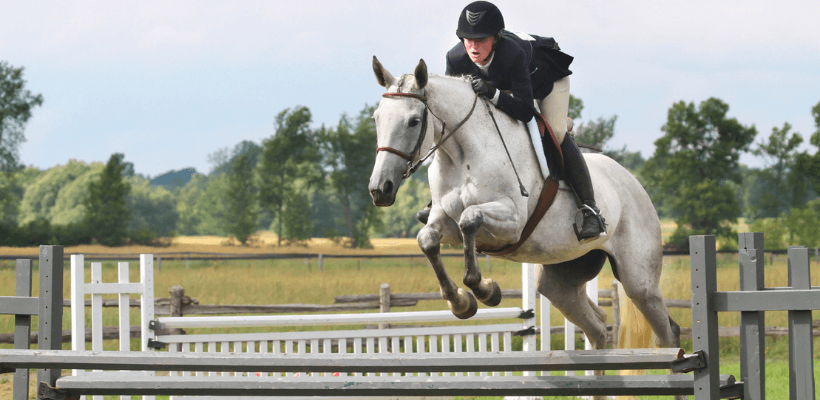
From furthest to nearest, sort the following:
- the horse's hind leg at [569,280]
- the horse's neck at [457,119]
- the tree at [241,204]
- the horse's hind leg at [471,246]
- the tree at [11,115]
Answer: the tree at [241,204] → the tree at [11,115] → the horse's hind leg at [569,280] → the horse's neck at [457,119] → the horse's hind leg at [471,246]

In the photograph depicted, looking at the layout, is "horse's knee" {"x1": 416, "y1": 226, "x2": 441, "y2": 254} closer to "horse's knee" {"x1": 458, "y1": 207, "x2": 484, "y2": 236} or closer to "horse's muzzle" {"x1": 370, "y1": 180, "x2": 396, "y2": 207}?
"horse's knee" {"x1": 458, "y1": 207, "x2": 484, "y2": 236}

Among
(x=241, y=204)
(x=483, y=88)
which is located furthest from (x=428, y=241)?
(x=241, y=204)

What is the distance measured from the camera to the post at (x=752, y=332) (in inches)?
104

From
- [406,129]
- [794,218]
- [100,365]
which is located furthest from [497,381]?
[794,218]

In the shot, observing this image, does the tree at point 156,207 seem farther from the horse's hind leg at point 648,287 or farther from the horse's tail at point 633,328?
the horse's hind leg at point 648,287

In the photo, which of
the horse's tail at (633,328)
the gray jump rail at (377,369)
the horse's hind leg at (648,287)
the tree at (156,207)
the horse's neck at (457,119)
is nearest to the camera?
the gray jump rail at (377,369)

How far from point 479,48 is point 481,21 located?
0.17 meters

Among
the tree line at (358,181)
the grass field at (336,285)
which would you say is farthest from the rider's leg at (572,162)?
the tree line at (358,181)

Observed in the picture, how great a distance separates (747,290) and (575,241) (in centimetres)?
107

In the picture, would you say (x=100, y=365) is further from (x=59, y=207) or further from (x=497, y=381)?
(x=59, y=207)

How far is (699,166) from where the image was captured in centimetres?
3531

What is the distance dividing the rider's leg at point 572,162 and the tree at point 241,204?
3474 centimetres

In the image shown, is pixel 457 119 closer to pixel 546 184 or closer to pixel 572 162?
pixel 546 184

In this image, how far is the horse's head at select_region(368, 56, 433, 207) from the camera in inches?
120
